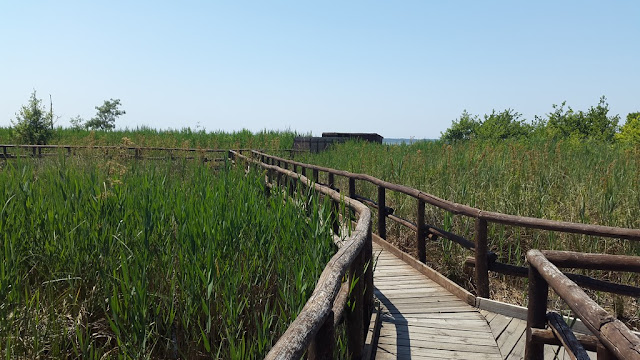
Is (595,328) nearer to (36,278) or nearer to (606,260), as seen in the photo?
(606,260)

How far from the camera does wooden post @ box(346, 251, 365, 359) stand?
Result: 3.39 metres

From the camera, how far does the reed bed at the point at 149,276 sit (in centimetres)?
315

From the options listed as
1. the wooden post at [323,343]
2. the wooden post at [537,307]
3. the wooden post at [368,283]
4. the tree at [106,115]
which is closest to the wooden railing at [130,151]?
the wooden post at [368,283]

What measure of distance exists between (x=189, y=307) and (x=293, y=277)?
31.8 inches

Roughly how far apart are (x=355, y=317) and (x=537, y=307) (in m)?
1.15

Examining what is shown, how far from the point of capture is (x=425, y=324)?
4309 millimetres

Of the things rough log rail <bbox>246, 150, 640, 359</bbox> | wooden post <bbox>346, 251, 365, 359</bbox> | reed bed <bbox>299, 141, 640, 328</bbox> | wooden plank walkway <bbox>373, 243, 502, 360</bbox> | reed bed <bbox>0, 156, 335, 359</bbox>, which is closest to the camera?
rough log rail <bbox>246, 150, 640, 359</bbox>

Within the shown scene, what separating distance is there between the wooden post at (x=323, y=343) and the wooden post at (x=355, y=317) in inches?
Result: 36.2

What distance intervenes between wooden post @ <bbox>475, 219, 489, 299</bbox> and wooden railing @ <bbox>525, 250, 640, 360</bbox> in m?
1.63

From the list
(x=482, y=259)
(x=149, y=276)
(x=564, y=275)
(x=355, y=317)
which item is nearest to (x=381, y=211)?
(x=482, y=259)

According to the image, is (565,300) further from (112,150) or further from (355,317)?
(112,150)

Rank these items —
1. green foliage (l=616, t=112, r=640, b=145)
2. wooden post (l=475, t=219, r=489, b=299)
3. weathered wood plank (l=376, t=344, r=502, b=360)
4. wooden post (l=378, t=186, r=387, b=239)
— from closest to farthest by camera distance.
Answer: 1. weathered wood plank (l=376, t=344, r=502, b=360)
2. wooden post (l=475, t=219, r=489, b=299)
3. wooden post (l=378, t=186, r=387, b=239)
4. green foliage (l=616, t=112, r=640, b=145)

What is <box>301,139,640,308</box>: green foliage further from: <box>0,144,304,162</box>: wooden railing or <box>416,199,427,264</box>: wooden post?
<box>0,144,304,162</box>: wooden railing

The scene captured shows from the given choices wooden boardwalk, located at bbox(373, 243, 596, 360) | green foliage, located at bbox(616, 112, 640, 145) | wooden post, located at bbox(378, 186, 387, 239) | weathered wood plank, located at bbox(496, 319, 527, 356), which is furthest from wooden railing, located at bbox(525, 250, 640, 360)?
green foliage, located at bbox(616, 112, 640, 145)
